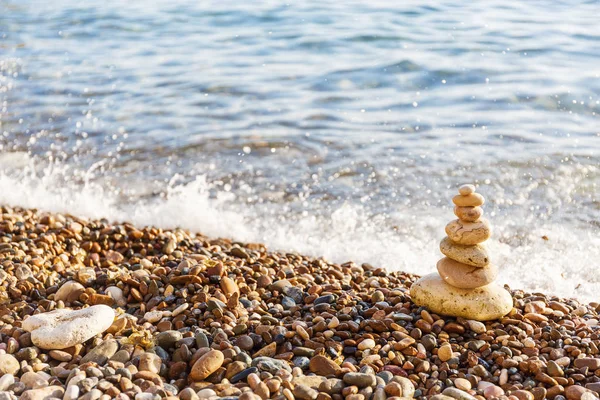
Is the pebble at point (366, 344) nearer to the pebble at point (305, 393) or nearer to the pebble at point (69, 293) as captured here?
the pebble at point (305, 393)

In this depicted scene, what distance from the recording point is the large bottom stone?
3.93 meters

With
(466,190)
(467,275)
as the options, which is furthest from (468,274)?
(466,190)

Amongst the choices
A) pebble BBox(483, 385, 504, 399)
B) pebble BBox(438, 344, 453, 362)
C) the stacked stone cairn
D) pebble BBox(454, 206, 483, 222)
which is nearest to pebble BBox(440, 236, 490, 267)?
the stacked stone cairn

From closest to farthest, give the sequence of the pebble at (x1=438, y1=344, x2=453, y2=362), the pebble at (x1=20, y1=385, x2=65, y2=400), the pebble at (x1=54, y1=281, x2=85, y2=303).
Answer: the pebble at (x1=20, y1=385, x2=65, y2=400) → the pebble at (x1=438, y1=344, x2=453, y2=362) → the pebble at (x1=54, y1=281, x2=85, y2=303)

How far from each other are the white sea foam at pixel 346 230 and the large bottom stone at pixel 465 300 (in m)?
1.13

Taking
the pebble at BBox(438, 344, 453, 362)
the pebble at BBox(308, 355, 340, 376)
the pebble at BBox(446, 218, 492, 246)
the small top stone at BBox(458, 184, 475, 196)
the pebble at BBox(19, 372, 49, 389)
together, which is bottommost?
the pebble at BBox(438, 344, 453, 362)

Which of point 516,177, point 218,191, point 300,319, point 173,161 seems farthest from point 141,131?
point 300,319

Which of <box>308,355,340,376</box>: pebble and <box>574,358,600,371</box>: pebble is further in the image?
<box>574,358,600,371</box>: pebble

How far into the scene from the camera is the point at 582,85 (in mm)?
9312

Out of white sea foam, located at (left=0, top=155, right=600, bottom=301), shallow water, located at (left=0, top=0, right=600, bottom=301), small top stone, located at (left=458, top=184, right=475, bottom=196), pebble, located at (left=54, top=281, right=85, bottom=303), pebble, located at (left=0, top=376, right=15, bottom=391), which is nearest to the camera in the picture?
pebble, located at (left=0, top=376, right=15, bottom=391)

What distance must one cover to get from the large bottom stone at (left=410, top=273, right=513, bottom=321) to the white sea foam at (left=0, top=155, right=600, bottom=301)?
1.13m

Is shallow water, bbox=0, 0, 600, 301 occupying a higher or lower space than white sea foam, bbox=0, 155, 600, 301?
higher

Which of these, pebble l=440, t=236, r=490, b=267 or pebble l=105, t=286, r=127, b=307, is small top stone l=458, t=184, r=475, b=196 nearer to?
pebble l=440, t=236, r=490, b=267

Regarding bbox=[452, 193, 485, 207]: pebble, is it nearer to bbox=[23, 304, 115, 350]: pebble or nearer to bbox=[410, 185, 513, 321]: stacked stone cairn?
bbox=[410, 185, 513, 321]: stacked stone cairn
